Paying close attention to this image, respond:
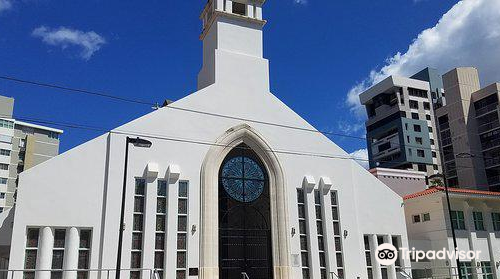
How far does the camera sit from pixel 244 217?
24.8m

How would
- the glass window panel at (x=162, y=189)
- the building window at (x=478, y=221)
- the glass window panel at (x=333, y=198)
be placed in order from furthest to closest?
the building window at (x=478, y=221) → the glass window panel at (x=333, y=198) → the glass window panel at (x=162, y=189)

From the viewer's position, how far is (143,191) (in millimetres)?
22531

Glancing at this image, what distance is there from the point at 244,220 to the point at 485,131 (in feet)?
179

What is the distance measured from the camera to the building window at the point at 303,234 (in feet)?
81.6

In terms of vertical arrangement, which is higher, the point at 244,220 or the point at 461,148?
the point at 461,148

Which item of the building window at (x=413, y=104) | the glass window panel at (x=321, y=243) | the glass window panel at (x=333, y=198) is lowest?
the glass window panel at (x=321, y=243)

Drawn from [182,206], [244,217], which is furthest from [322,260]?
[182,206]

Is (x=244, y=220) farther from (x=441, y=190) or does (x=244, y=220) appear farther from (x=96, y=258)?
(x=441, y=190)

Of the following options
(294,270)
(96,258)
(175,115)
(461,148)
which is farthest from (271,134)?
(461,148)

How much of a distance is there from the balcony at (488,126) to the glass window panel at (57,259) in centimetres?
6215

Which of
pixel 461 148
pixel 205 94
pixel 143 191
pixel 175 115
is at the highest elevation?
pixel 461 148

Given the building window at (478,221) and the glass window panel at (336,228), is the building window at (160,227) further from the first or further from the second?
the building window at (478,221)

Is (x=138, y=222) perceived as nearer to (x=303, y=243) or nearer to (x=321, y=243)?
(x=303, y=243)

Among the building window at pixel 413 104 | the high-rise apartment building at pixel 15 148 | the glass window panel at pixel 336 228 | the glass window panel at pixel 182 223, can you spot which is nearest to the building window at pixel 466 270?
the glass window panel at pixel 336 228
